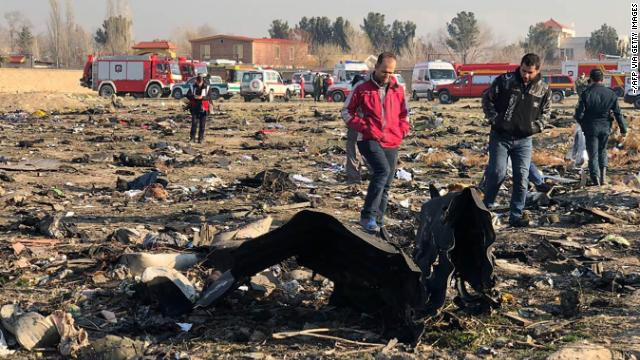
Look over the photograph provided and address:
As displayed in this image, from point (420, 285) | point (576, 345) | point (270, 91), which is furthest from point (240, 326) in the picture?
point (270, 91)

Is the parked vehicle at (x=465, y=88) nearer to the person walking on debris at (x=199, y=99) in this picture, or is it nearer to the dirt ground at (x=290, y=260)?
the dirt ground at (x=290, y=260)

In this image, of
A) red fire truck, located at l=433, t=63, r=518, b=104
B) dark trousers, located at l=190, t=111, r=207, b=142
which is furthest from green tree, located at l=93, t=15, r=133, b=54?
dark trousers, located at l=190, t=111, r=207, b=142

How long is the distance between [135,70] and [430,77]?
1668 centimetres

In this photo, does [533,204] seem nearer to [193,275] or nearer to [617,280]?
[617,280]

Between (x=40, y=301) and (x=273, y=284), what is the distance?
1.52m

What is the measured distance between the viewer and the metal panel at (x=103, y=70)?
44812 mm

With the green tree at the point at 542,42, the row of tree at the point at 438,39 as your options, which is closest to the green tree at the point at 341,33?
the row of tree at the point at 438,39

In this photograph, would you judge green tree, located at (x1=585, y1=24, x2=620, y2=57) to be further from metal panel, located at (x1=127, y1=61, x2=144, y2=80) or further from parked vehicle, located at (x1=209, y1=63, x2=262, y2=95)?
metal panel, located at (x1=127, y1=61, x2=144, y2=80)

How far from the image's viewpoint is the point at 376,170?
7.23m

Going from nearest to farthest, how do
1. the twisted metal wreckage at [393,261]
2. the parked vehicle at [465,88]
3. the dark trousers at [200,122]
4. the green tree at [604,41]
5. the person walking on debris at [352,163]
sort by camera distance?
1. the twisted metal wreckage at [393,261]
2. the person walking on debris at [352,163]
3. the dark trousers at [200,122]
4. the parked vehicle at [465,88]
5. the green tree at [604,41]

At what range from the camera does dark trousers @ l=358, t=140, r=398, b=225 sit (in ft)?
23.5

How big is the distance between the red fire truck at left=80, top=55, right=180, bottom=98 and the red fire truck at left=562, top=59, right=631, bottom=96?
75.3 feet

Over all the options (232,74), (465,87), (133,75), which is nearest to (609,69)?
(465,87)

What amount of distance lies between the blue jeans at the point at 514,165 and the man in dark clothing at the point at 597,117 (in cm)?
316
